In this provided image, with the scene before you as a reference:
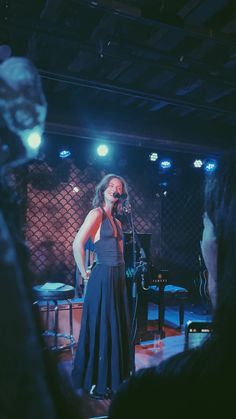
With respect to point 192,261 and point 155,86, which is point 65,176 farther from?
point 192,261

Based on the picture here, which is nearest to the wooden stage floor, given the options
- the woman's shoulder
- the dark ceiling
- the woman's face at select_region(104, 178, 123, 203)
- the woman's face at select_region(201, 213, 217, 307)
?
the woman's shoulder

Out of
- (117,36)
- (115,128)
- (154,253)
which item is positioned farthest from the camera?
(154,253)

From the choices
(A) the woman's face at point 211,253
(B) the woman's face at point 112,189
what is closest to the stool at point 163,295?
(B) the woman's face at point 112,189

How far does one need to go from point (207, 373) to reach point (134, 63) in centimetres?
334

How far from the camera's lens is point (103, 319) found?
8.79 ft

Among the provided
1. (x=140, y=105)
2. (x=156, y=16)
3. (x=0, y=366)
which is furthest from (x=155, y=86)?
(x=0, y=366)

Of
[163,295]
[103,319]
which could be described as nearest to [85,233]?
[103,319]

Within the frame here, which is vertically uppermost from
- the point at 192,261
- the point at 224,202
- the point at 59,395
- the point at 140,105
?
the point at 140,105

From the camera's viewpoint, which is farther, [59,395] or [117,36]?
[117,36]

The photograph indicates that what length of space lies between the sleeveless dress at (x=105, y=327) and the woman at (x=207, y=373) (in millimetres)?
2077

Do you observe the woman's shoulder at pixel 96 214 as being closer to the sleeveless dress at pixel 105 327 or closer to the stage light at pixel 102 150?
the sleeveless dress at pixel 105 327

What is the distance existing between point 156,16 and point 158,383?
7.68 ft

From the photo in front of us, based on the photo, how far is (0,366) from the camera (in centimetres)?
27

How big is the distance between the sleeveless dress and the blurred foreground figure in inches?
95.2
